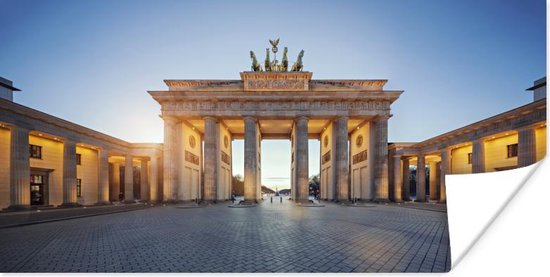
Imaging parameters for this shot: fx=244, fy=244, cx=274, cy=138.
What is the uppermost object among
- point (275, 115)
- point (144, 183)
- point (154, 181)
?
point (275, 115)

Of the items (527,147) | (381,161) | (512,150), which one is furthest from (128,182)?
(512,150)

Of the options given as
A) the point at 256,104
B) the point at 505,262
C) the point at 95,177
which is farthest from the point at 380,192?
the point at 95,177

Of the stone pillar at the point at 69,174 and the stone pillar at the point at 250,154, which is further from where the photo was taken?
the stone pillar at the point at 250,154

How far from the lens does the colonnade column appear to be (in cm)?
2930

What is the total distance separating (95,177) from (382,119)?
124 ft

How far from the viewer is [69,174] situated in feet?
81.4

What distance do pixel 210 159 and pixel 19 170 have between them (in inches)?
641

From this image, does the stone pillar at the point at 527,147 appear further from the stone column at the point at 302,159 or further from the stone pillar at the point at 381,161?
the stone column at the point at 302,159

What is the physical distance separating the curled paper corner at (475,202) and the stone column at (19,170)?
2782cm

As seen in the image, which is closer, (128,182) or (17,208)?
(17,208)

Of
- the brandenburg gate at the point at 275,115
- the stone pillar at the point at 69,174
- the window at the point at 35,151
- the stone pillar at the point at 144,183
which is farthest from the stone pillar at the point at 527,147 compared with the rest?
the stone pillar at the point at 144,183

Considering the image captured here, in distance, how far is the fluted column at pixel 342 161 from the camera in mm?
29016

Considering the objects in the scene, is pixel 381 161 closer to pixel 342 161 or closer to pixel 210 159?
pixel 342 161

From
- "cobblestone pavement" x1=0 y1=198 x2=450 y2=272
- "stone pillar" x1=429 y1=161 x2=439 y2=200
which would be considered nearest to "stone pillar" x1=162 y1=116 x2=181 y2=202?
"cobblestone pavement" x1=0 y1=198 x2=450 y2=272
